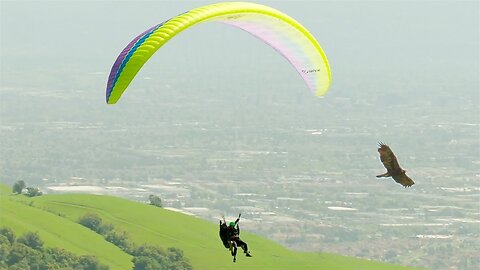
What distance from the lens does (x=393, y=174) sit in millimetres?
37812

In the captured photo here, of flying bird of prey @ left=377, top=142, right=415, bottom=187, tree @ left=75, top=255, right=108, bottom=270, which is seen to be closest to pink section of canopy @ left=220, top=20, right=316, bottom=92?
flying bird of prey @ left=377, top=142, right=415, bottom=187

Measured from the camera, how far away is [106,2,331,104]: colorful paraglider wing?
120ft

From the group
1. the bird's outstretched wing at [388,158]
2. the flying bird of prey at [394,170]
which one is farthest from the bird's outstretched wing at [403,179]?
the bird's outstretched wing at [388,158]

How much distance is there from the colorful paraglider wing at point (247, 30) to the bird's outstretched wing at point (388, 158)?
25.9 feet

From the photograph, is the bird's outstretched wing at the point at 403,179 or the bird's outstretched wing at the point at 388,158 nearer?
the bird's outstretched wing at the point at 388,158

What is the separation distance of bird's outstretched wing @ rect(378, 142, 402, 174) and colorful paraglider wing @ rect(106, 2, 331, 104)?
25.9 feet

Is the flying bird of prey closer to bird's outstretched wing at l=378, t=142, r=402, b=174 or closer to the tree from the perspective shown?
bird's outstretched wing at l=378, t=142, r=402, b=174

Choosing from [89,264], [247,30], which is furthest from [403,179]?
[89,264]

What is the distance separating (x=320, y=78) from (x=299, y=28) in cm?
320

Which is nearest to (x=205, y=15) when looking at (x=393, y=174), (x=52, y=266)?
(x=393, y=174)

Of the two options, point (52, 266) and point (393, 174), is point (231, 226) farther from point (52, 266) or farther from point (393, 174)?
point (52, 266)

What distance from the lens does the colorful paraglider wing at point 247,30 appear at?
3666 cm

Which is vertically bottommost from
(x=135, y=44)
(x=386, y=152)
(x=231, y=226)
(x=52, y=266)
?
(x=52, y=266)

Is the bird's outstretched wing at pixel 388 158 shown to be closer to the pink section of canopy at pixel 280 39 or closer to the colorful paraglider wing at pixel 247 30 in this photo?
the colorful paraglider wing at pixel 247 30
